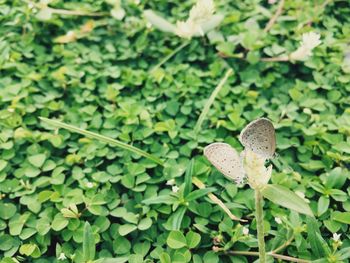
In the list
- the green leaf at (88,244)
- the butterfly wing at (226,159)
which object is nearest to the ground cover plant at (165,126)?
the green leaf at (88,244)

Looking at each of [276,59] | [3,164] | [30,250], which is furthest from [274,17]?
[30,250]

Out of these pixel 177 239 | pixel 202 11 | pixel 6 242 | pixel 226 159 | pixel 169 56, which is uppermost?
pixel 202 11

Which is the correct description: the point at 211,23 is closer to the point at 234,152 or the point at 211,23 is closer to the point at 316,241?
the point at 234,152

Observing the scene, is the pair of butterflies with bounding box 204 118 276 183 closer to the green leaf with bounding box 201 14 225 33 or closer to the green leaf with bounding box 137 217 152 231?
the green leaf with bounding box 137 217 152 231

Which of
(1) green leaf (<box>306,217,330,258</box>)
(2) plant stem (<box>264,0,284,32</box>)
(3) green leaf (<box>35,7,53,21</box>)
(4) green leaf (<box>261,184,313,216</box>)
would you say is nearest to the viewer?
(4) green leaf (<box>261,184,313,216</box>)

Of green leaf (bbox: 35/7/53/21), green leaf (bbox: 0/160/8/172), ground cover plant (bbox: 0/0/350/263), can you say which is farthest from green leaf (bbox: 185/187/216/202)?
green leaf (bbox: 35/7/53/21)

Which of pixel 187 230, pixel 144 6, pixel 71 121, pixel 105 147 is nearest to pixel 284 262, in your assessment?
pixel 187 230

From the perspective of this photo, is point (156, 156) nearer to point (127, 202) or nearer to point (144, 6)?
point (127, 202)
